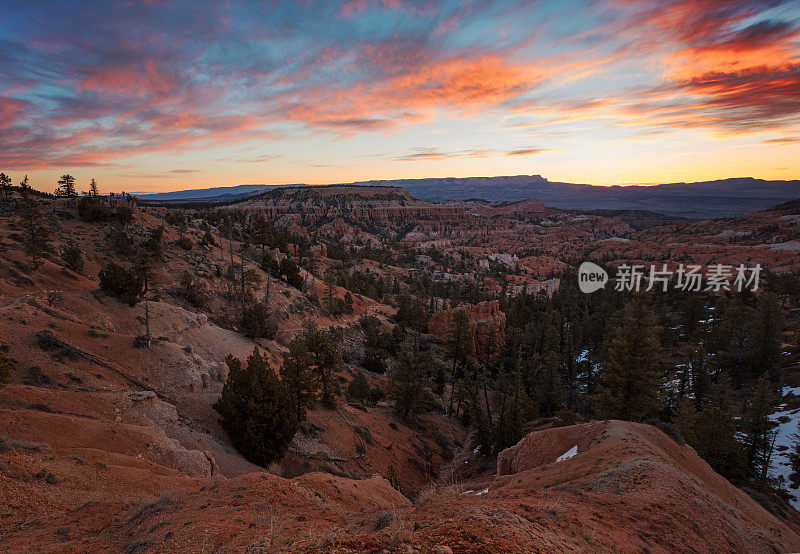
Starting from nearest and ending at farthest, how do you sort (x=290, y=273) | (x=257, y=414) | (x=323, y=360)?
(x=257, y=414), (x=323, y=360), (x=290, y=273)

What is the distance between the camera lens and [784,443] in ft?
105

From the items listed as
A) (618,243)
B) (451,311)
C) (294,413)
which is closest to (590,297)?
(451,311)

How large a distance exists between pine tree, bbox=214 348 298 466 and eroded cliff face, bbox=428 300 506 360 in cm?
4019

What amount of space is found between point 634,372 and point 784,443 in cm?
2106

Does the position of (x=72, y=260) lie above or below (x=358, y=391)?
above

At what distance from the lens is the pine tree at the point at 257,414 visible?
1587 centimetres

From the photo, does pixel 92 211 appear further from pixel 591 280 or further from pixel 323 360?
pixel 591 280

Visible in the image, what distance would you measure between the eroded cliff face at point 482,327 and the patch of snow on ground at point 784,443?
30.1 metres

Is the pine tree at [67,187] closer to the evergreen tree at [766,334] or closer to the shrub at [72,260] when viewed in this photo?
the shrub at [72,260]

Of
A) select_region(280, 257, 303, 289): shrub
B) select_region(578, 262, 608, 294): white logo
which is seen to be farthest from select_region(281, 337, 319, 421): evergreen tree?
select_region(578, 262, 608, 294): white logo

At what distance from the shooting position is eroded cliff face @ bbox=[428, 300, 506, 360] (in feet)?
184

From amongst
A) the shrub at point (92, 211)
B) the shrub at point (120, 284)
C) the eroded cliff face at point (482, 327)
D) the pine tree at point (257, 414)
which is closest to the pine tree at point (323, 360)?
the pine tree at point (257, 414)

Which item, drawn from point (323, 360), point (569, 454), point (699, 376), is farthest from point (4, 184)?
point (699, 376)

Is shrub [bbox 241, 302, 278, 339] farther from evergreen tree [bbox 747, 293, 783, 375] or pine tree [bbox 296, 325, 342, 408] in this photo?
evergreen tree [bbox 747, 293, 783, 375]
